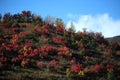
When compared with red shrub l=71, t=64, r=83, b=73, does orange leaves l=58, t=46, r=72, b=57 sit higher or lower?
higher

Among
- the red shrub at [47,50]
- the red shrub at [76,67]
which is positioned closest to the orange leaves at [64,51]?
the red shrub at [47,50]

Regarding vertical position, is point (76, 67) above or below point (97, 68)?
above

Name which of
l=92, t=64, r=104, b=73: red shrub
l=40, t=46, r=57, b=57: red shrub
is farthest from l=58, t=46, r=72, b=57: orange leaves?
l=92, t=64, r=104, b=73: red shrub

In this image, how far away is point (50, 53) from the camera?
105 feet

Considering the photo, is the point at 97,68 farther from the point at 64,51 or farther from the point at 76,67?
the point at 64,51

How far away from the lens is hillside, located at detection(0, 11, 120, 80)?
2714cm

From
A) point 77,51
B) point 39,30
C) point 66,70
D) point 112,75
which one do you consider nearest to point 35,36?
point 39,30

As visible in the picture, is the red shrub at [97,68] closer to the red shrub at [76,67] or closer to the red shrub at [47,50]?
the red shrub at [76,67]

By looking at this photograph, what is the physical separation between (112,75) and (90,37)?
13.0 m

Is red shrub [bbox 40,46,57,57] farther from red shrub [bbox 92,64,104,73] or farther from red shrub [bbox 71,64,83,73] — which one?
red shrub [bbox 92,64,104,73]

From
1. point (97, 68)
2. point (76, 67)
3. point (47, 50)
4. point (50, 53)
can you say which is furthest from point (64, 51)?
point (97, 68)

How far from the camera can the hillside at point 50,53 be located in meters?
27.1

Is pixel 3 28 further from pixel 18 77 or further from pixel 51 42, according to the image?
pixel 18 77

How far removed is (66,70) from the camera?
28.2 metres
